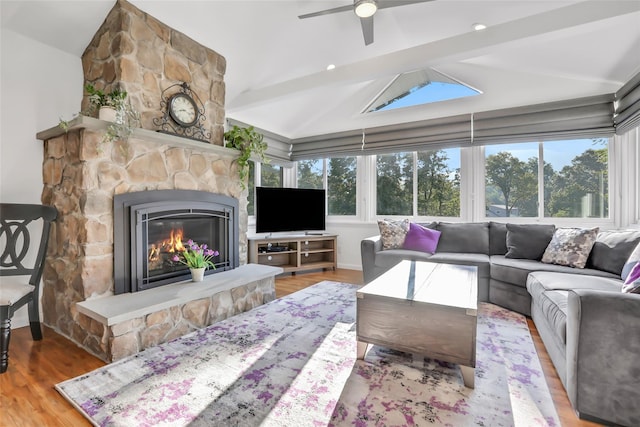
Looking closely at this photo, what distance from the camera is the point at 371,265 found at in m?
3.59

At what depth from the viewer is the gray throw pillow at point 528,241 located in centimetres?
306

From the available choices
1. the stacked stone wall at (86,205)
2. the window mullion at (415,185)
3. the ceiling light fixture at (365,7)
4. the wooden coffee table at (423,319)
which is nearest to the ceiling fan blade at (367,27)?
the ceiling light fixture at (365,7)

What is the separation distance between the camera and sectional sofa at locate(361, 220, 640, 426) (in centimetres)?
127

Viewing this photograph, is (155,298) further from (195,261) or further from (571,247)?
(571,247)

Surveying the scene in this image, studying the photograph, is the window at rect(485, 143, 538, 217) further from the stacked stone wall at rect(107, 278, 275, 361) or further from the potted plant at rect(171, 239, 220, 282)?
the potted plant at rect(171, 239, 220, 282)

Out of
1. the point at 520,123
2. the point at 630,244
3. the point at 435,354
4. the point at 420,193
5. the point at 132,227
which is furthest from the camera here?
the point at 420,193

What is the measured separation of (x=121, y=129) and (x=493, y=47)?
3084 mm

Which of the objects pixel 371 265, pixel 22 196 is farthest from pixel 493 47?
pixel 22 196

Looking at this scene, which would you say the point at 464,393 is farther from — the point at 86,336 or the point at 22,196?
the point at 22,196

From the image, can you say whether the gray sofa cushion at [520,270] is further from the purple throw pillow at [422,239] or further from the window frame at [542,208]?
the window frame at [542,208]

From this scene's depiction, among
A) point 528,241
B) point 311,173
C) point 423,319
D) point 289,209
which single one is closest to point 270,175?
point 311,173

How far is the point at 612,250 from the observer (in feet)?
8.37

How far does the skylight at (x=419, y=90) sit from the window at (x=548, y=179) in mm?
920

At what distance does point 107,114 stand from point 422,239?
3.39 m
